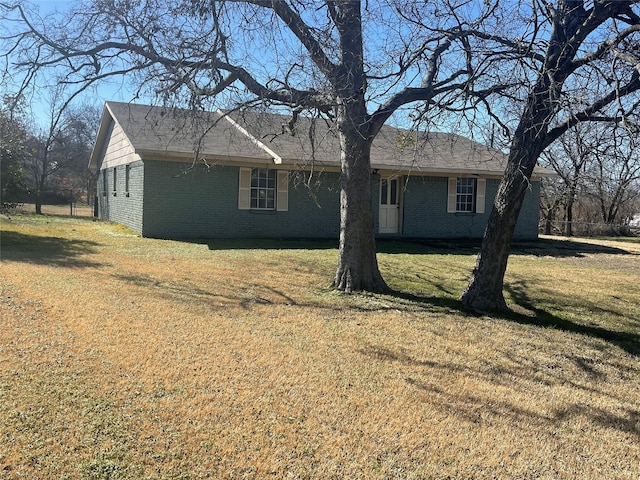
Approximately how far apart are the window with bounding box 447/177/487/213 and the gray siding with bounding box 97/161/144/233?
10.7 meters

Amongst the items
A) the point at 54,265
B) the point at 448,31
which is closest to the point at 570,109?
the point at 448,31

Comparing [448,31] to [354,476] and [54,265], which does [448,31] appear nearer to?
[354,476]

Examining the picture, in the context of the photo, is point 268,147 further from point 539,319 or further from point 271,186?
point 539,319

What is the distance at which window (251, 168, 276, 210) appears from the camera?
16.1m

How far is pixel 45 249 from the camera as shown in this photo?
11461 mm

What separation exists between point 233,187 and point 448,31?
9728 millimetres

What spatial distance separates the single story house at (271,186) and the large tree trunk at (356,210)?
12.4 feet

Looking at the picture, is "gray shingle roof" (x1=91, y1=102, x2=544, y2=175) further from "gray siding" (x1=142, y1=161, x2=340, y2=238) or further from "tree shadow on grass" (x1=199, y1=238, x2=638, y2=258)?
"tree shadow on grass" (x1=199, y1=238, x2=638, y2=258)

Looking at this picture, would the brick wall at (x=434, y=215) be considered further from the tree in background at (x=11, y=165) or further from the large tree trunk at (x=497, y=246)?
the tree in background at (x=11, y=165)

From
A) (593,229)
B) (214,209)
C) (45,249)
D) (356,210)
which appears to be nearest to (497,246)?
(356,210)

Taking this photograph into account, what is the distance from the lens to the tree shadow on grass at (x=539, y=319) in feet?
21.2

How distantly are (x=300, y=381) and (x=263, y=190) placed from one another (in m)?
12.3

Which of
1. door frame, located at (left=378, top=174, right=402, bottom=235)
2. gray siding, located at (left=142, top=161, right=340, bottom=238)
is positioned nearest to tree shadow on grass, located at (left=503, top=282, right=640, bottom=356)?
gray siding, located at (left=142, top=161, right=340, bottom=238)

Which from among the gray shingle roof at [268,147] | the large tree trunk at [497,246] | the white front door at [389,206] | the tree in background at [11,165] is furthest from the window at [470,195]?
the tree in background at [11,165]
